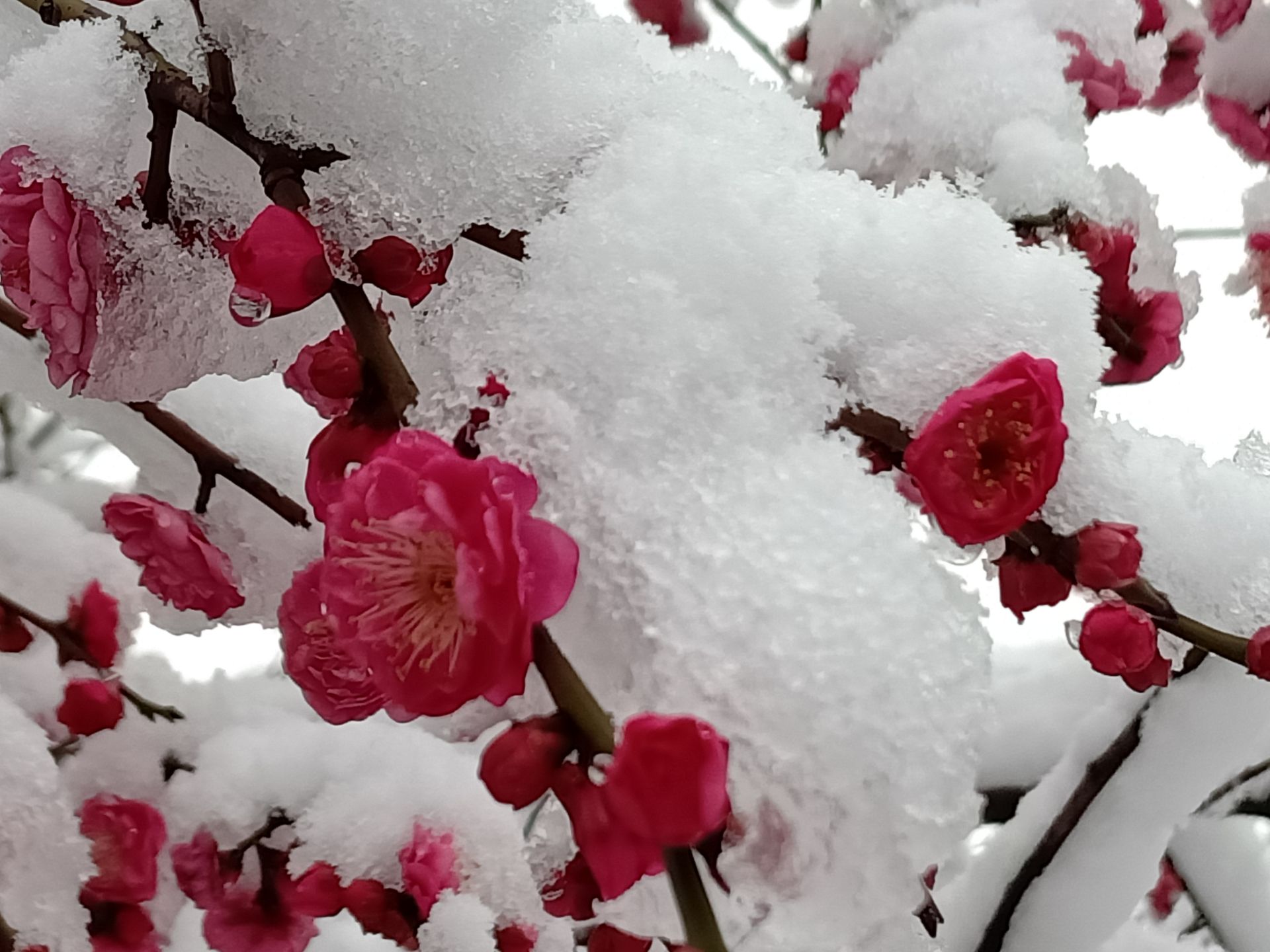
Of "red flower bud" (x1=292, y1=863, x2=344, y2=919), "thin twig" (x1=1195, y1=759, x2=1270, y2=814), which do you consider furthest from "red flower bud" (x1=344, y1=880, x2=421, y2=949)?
"thin twig" (x1=1195, y1=759, x2=1270, y2=814)

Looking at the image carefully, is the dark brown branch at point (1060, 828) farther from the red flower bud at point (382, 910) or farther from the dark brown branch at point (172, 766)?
the dark brown branch at point (172, 766)

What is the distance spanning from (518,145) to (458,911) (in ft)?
0.92

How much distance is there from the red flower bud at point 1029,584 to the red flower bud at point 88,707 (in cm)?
36

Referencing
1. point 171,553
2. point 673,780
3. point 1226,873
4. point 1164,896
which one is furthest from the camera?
point 1164,896

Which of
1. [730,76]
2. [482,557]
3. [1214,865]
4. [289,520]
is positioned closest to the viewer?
[482,557]

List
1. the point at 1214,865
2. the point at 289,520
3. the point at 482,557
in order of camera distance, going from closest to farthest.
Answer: the point at 482,557, the point at 289,520, the point at 1214,865

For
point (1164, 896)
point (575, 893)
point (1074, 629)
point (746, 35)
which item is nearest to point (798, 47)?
point (746, 35)

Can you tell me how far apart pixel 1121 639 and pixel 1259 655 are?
1.3 inches

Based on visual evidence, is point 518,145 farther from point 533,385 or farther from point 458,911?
point 458,911

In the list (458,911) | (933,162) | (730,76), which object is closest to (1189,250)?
(933,162)

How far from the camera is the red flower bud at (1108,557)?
0.25 m

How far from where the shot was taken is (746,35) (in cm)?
50

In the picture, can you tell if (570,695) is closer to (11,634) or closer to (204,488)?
(204,488)

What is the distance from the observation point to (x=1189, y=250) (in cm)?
59
